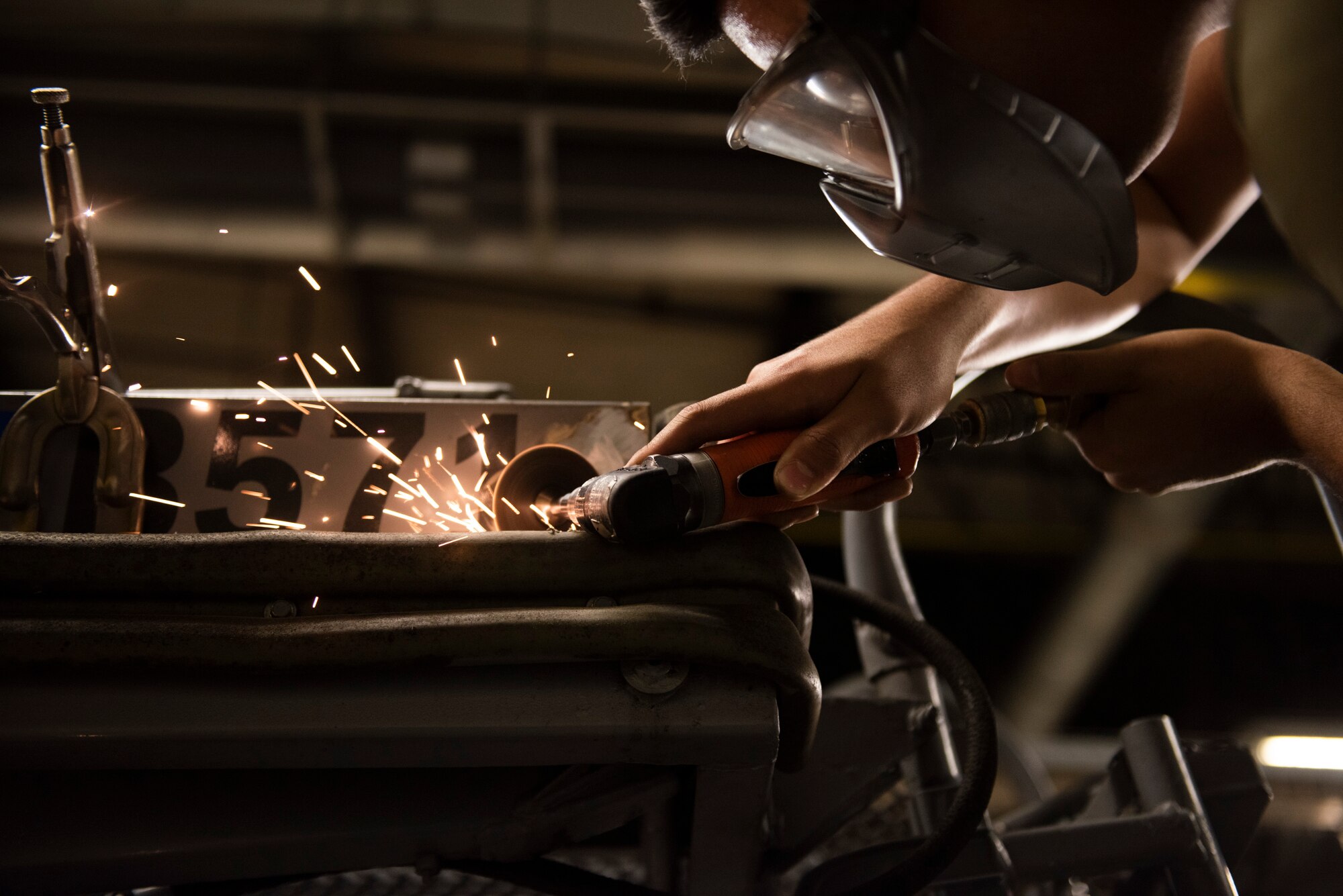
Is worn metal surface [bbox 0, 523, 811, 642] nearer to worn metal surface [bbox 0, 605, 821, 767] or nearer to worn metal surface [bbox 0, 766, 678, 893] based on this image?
worn metal surface [bbox 0, 605, 821, 767]

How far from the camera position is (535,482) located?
0.91 m

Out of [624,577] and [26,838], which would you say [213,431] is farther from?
[624,577]

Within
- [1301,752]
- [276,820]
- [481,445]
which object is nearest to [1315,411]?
[481,445]

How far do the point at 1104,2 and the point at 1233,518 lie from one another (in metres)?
7.53

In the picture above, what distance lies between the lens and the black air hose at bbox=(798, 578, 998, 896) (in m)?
0.80

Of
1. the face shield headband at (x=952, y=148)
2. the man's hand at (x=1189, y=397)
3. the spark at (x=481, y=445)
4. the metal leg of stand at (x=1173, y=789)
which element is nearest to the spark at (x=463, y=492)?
the spark at (x=481, y=445)

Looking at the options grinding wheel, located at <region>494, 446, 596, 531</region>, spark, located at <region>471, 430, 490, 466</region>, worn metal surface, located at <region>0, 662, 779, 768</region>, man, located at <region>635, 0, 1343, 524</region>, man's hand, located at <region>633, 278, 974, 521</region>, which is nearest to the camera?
worn metal surface, located at <region>0, 662, 779, 768</region>

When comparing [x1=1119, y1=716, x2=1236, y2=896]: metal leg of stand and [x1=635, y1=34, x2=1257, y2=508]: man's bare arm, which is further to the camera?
[x1=1119, y1=716, x2=1236, y2=896]: metal leg of stand

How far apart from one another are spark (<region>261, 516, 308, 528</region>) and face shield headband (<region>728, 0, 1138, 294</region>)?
26.1 inches

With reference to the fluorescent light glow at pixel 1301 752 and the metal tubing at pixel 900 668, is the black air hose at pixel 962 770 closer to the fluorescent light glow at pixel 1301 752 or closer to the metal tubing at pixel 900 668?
the metal tubing at pixel 900 668

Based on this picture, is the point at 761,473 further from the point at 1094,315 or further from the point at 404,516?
the point at 1094,315

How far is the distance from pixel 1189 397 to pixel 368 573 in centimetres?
95

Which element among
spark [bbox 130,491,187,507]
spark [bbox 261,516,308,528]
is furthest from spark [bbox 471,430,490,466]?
spark [bbox 130,491,187,507]

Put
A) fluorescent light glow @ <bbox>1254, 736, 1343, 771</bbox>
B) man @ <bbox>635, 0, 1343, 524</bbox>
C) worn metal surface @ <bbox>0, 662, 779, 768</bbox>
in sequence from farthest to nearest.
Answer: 1. fluorescent light glow @ <bbox>1254, 736, 1343, 771</bbox>
2. man @ <bbox>635, 0, 1343, 524</bbox>
3. worn metal surface @ <bbox>0, 662, 779, 768</bbox>
